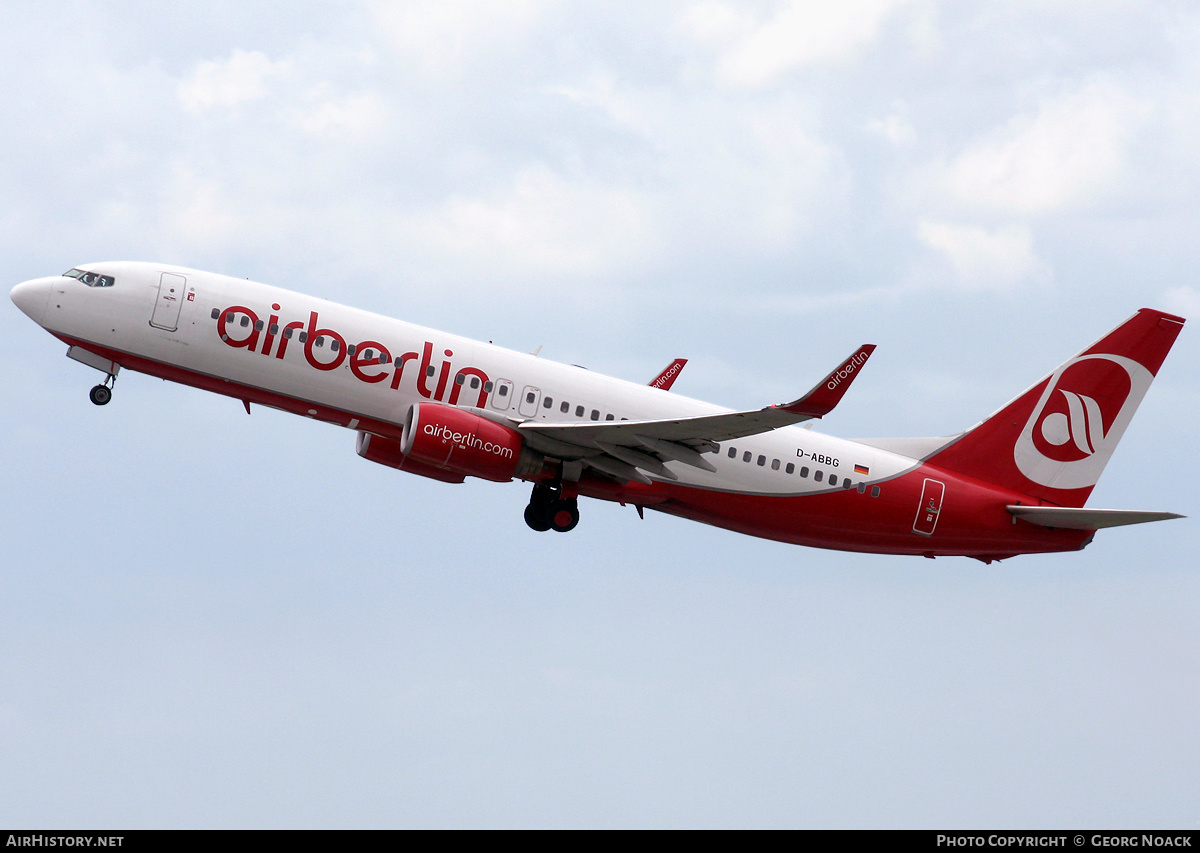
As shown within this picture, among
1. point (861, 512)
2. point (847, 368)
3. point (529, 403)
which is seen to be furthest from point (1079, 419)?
point (529, 403)

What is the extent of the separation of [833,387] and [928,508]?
10.9 metres

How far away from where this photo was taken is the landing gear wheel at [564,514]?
127 feet

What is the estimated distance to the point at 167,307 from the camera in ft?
118

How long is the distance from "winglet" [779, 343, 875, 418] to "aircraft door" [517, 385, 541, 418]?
832 cm

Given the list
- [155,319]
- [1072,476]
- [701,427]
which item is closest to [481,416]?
[701,427]

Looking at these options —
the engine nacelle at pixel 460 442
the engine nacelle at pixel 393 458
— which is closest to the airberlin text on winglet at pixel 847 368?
the engine nacelle at pixel 460 442

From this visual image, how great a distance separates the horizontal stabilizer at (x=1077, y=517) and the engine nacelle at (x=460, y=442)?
1634 cm

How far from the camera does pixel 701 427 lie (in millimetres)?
35094

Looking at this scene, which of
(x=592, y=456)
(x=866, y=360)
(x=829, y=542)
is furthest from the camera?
(x=829, y=542)

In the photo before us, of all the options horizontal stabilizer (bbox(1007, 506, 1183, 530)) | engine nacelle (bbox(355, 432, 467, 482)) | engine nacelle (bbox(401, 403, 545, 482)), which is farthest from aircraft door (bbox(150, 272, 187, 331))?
horizontal stabilizer (bbox(1007, 506, 1183, 530))

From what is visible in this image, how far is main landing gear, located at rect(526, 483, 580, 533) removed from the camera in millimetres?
38656

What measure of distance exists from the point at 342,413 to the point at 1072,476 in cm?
2333

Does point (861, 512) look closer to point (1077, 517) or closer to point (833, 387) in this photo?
point (1077, 517)
